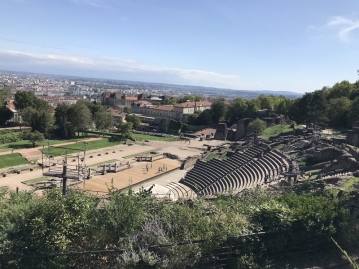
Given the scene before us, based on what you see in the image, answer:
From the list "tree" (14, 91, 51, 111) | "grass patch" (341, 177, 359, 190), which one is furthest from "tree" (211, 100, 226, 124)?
"grass patch" (341, 177, 359, 190)

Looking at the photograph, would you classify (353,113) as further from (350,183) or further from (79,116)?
(79,116)

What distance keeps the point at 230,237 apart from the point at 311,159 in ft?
78.9

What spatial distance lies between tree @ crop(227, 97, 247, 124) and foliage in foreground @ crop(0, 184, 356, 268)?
70.0m

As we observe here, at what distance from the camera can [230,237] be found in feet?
27.8

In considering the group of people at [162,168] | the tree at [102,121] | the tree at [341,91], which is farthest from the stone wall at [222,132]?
the group of people at [162,168]

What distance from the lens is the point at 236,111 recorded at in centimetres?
7944

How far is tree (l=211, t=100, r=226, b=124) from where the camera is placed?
82.8 meters

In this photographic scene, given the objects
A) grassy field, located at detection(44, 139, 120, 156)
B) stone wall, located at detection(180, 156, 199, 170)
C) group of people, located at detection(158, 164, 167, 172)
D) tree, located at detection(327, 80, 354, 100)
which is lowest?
grassy field, located at detection(44, 139, 120, 156)

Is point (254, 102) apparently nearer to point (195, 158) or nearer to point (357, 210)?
point (195, 158)

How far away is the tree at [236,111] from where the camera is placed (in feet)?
258

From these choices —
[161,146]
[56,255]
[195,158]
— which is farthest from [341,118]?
[56,255]

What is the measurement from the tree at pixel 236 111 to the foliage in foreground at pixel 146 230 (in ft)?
230

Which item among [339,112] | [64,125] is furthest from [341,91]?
[64,125]

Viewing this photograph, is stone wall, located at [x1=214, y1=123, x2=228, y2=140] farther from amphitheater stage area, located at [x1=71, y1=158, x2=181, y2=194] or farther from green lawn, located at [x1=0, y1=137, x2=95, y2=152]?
green lawn, located at [x1=0, y1=137, x2=95, y2=152]
